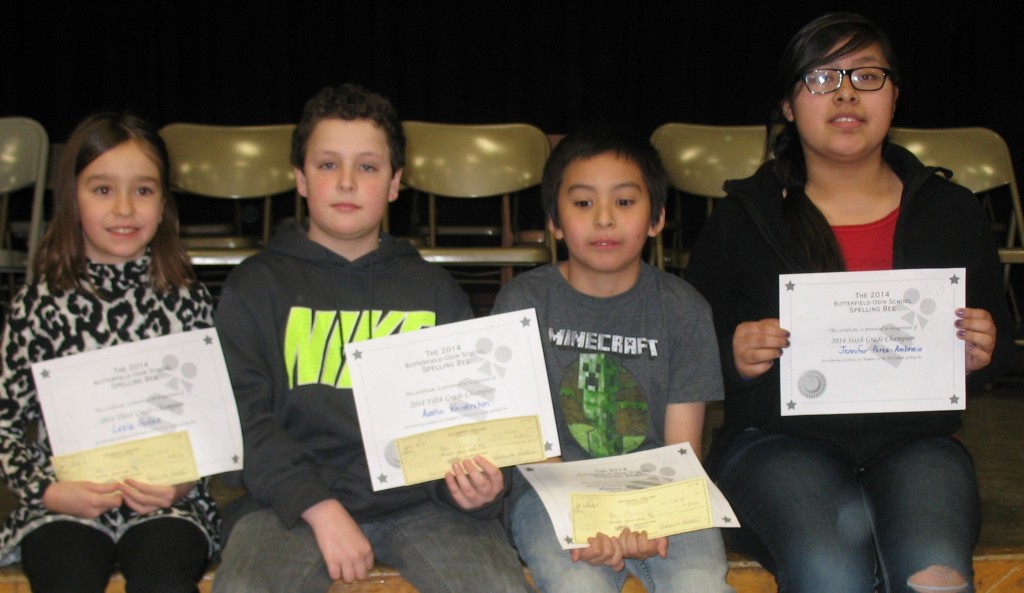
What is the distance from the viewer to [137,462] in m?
1.63

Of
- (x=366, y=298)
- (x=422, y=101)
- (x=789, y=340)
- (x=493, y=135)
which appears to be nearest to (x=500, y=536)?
(x=366, y=298)

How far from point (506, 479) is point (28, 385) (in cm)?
97

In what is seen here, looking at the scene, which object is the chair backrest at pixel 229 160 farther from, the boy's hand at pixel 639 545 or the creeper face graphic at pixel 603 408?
the boy's hand at pixel 639 545

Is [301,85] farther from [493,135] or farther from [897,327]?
[897,327]

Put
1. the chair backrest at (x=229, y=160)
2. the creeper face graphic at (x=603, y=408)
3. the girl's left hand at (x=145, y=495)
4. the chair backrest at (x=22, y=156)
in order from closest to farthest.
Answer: the girl's left hand at (x=145, y=495) → the creeper face graphic at (x=603, y=408) → the chair backrest at (x=22, y=156) → the chair backrest at (x=229, y=160)

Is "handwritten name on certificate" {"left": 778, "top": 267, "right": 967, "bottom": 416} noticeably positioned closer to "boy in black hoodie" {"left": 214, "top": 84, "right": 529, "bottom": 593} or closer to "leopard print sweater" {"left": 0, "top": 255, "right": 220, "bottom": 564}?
"boy in black hoodie" {"left": 214, "top": 84, "right": 529, "bottom": 593}

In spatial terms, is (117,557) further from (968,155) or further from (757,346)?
(968,155)

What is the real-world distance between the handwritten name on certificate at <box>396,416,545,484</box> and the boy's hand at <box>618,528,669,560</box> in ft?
0.70

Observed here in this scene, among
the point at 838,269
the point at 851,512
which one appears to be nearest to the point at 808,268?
the point at 838,269

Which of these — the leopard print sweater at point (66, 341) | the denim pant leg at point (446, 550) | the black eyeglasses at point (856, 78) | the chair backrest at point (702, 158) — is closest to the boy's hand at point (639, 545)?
the denim pant leg at point (446, 550)

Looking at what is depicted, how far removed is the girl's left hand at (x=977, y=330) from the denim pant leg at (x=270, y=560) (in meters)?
1.33

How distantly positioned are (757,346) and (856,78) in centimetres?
63

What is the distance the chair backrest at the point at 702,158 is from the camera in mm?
4320

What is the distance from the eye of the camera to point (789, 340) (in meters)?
1.77
